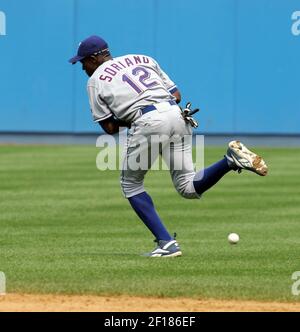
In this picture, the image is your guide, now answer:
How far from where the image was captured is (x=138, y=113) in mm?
9219

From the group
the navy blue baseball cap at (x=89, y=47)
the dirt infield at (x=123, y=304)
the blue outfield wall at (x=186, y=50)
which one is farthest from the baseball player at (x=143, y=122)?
the blue outfield wall at (x=186, y=50)

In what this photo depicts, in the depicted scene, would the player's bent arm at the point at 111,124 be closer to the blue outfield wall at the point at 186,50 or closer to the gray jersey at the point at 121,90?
the gray jersey at the point at 121,90

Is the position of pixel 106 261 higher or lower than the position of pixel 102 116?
lower

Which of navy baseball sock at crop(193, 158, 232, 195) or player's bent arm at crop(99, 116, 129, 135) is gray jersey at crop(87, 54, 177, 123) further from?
navy baseball sock at crop(193, 158, 232, 195)

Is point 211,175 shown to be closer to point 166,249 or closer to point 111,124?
point 166,249

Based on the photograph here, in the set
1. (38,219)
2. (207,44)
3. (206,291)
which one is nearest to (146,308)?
(206,291)

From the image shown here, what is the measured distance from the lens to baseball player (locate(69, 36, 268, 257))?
29.9 feet

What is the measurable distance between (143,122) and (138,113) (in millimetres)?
95

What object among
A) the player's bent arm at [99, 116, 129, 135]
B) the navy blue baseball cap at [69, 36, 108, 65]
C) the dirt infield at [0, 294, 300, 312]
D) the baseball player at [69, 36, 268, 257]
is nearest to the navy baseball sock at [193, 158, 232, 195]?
the baseball player at [69, 36, 268, 257]

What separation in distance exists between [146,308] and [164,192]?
8.51m

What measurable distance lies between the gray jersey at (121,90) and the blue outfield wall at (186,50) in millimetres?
15330

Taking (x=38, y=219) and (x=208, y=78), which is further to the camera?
(x=208, y=78)

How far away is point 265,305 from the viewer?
732cm

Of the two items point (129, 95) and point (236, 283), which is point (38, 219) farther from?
point (236, 283)
